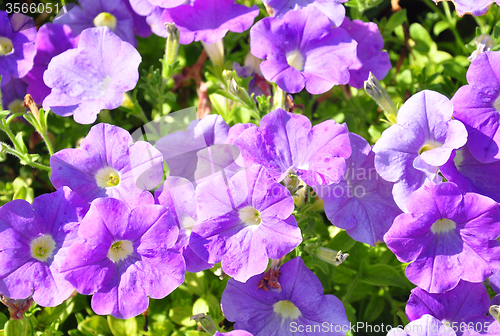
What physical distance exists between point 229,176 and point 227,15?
65 cm

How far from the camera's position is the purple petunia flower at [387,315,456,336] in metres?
1.26

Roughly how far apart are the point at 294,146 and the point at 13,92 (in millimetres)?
1235

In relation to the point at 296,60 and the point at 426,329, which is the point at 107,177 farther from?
the point at 426,329

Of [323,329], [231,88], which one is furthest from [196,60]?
[323,329]

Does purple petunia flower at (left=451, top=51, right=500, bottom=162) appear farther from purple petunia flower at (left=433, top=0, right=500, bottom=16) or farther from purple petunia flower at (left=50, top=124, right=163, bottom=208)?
purple petunia flower at (left=50, top=124, right=163, bottom=208)

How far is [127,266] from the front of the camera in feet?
4.23

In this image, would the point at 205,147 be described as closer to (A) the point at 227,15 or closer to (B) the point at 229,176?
(B) the point at 229,176

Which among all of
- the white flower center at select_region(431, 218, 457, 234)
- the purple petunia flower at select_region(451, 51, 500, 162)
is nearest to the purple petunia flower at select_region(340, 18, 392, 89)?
the purple petunia flower at select_region(451, 51, 500, 162)

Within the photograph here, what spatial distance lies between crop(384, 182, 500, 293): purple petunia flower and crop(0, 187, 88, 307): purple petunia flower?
0.94 metres

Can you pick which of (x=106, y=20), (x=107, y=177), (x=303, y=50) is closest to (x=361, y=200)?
(x=303, y=50)

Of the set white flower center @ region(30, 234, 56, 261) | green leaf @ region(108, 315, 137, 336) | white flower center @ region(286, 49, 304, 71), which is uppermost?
white flower center @ region(286, 49, 304, 71)

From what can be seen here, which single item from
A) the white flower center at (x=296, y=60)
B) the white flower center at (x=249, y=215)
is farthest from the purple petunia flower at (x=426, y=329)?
the white flower center at (x=296, y=60)

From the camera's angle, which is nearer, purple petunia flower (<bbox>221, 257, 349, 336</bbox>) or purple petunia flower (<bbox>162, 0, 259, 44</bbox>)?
purple petunia flower (<bbox>221, 257, 349, 336</bbox>)

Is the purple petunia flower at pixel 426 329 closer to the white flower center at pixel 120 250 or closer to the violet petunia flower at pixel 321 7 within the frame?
the white flower center at pixel 120 250
